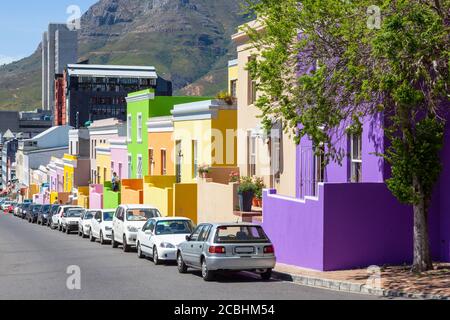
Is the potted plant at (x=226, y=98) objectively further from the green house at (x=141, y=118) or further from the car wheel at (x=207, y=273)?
the car wheel at (x=207, y=273)

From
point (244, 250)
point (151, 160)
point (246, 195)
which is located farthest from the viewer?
point (151, 160)

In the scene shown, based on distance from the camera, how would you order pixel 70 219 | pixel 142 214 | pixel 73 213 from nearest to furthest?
pixel 142 214, pixel 70 219, pixel 73 213

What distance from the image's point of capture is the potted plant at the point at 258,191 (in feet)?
93.2

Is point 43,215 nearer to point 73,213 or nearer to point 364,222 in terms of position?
point 73,213

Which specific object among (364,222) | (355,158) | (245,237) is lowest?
(245,237)

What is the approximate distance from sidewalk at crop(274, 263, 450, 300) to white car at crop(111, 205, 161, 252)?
9966 mm

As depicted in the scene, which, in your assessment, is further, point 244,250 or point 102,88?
point 102,88

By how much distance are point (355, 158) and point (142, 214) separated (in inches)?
467

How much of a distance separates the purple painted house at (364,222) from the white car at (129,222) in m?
9.00

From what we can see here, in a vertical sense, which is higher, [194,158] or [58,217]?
[194,158]

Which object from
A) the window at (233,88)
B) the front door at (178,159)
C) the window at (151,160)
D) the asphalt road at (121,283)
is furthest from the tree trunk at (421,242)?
the window at (151,160)

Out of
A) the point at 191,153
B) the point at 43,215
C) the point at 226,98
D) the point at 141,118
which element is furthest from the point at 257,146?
the point at 43,215

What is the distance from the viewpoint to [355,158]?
2348 centimetres

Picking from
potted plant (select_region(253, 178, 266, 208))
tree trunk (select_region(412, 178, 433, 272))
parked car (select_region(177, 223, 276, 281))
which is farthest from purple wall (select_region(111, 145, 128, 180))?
tree trunk (select_region(412, 178, 433, 272))
